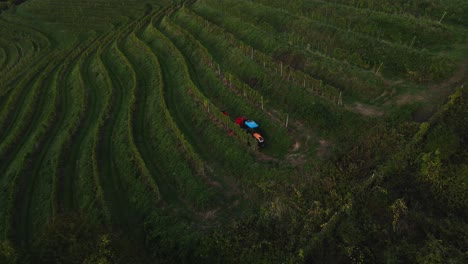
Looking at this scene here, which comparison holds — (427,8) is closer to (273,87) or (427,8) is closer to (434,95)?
(434,95)

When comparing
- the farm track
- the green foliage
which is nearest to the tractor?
the green foliage

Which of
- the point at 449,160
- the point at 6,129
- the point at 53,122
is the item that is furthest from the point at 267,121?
the point at 6,129

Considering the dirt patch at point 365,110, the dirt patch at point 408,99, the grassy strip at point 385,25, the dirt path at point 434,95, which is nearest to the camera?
the dirt path at point 434,95

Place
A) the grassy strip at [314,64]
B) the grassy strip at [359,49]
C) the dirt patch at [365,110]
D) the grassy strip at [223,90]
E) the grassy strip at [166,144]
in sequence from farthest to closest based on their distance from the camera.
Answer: the grassy strip at [314,64] < the grassy strip at [359,49] < the grassy strip at [223,90] < the dirt patch at [365,110] < the grassy strip at [166,144]

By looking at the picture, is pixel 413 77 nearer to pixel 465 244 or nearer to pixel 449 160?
pixel 449 160

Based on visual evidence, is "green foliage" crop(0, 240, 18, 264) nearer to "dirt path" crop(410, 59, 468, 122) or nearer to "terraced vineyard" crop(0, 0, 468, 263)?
"terraced vineyard" crop(0, 0, 468, 263)

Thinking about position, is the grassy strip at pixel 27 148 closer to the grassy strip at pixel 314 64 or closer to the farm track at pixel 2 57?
the farm track at pixel 2 57

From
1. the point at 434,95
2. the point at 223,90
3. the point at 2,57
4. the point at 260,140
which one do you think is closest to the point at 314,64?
the point at 223,90

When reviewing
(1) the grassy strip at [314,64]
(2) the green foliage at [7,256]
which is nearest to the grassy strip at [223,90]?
A: (1) the grassy strip at [314,64]
